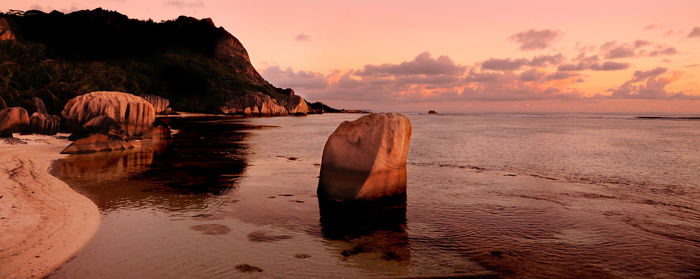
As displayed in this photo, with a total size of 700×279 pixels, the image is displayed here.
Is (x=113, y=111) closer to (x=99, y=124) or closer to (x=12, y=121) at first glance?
(x=99, y=124)

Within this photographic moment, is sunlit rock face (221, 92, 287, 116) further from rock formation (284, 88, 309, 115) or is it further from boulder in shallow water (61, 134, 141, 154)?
boulder in shallow water (61, 134, 141, 154)

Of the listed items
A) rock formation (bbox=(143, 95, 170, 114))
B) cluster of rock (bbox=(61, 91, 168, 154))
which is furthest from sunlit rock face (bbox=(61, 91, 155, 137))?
rock formation (bbox=(143, 95, 170, 114))

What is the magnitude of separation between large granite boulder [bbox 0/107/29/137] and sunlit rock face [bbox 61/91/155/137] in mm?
2118

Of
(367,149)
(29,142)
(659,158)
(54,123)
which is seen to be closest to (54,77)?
(54,123)

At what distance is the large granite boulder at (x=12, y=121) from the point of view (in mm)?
22703

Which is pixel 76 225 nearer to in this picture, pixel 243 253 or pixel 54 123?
pixel 243 253

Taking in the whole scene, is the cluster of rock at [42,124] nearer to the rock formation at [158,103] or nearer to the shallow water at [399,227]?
the shallow water at [399,227]

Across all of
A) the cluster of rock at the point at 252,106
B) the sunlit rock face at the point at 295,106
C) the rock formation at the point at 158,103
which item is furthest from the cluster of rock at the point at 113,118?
the sunlit rock face at the point at 295,106

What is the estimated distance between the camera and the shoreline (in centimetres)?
614

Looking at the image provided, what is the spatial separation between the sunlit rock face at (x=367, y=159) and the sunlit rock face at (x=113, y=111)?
63.1ft

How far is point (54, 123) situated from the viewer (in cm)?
2661

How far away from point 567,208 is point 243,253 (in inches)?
356

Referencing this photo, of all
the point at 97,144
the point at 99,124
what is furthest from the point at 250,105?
the point at 97,144

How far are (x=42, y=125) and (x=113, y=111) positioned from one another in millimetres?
5361
